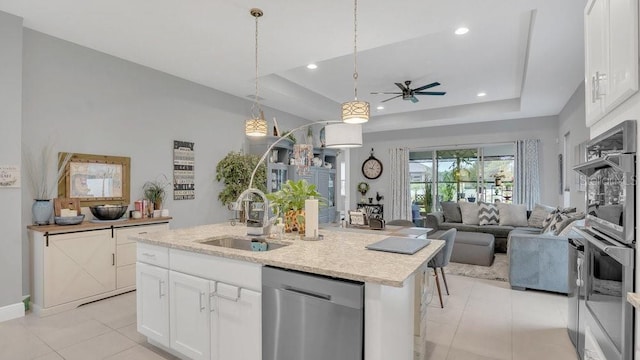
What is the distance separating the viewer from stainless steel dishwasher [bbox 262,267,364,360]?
148cm

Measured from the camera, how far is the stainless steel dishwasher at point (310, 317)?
58.2 inches

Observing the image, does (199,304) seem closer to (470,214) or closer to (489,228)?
(489,228)

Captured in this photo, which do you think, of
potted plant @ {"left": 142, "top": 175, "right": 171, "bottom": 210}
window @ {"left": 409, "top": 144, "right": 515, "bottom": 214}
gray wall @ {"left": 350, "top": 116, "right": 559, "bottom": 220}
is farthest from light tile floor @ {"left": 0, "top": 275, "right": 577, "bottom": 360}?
window @ {"left": 409, "top": 144, "right": 515, "bottom": 214}

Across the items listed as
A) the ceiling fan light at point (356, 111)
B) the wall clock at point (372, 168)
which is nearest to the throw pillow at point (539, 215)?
the wall clock at point (372, 168)

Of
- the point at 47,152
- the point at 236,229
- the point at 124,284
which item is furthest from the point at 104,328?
the point at 47,152

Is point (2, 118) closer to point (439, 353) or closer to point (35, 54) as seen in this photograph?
point (35, 54)

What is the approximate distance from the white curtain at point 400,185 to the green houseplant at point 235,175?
432 cm

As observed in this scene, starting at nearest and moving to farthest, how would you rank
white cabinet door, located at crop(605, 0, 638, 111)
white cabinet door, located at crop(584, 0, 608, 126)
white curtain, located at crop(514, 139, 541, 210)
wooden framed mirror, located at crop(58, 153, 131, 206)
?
1. white cabinet door, located at crop(605, 0, 638, 111)
2. white cabinet door, located at crop(584, 0, 608, 126)
3. wooden framed mirror, located at crop(58, 153, 131, 206)
4. white curtain, located at crop(514, 139, 541, 210)

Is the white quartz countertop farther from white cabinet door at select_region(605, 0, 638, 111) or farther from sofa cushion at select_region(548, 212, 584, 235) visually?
sofa cushion at select_region(548, 212, 584, 235)

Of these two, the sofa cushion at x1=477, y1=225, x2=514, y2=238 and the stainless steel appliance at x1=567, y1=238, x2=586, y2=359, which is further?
the sofa cushion at x1=477, y1=225, x2=514, y2=238

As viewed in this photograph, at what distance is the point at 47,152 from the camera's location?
3.35 m

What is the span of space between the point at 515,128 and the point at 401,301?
6.93 metres

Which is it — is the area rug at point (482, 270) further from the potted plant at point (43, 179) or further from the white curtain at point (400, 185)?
the potted plant at point (43, 179)

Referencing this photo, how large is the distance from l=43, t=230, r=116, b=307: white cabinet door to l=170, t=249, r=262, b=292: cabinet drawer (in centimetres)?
177
